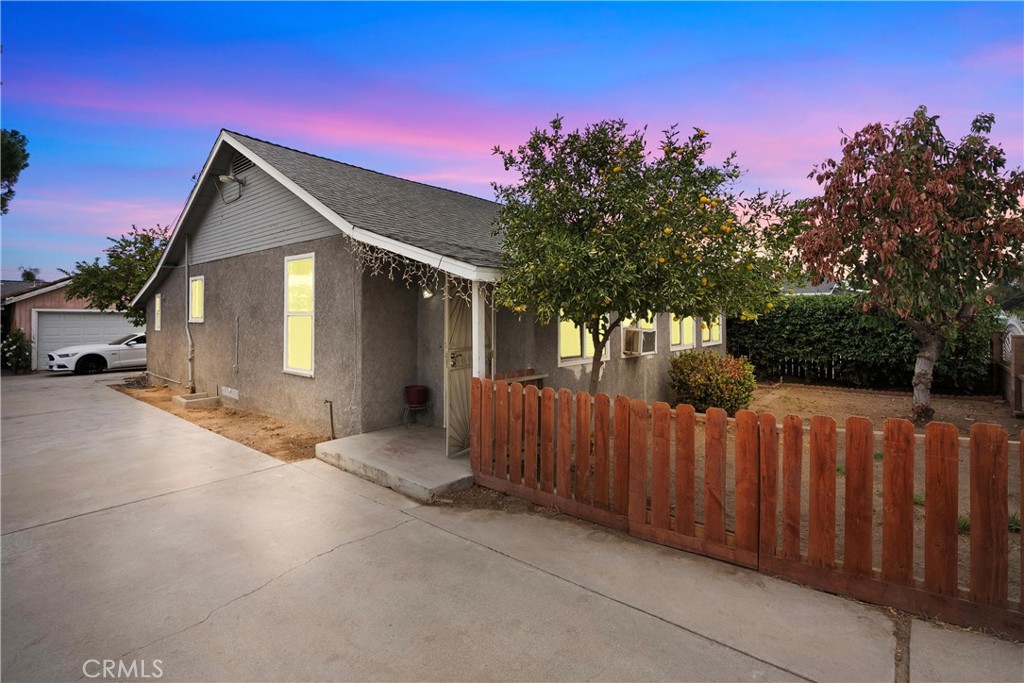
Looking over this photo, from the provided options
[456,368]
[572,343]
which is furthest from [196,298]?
[572,343]

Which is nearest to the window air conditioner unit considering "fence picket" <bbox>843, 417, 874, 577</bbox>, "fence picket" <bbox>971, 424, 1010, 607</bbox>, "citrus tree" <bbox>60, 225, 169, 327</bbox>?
"fence picket" <bbox>843, 417, 874, 577</bbox>

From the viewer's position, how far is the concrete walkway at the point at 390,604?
2.48 meters

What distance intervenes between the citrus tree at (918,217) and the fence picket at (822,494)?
588cm

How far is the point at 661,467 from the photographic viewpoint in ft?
12.7

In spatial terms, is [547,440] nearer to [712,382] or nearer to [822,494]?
[822,494]

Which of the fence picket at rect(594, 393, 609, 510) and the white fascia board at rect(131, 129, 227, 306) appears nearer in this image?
the fence picket at rect(594, 393, 609, 510)

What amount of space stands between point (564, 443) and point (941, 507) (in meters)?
2.71

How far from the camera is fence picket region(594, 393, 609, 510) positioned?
429cm

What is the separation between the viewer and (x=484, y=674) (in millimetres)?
2414

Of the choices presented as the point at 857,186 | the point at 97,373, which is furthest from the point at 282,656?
the point at 97,373

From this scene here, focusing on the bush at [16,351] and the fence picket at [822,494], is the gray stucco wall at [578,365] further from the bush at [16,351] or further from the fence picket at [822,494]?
the bush at [16,351]

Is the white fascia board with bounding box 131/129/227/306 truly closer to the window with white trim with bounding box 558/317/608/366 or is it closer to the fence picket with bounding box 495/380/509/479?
the window with white trim with bounding box 558/317/608/366

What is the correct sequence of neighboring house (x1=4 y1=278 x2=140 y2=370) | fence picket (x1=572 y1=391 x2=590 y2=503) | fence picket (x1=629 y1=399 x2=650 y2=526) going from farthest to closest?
neighboring house (x1=4 y1=278 x2=140 y2=370) → fence picket (x1=572 y1=391 x2=590 y2=503) → fence picket (x1=629 y1=399 x2=650 y2=526)

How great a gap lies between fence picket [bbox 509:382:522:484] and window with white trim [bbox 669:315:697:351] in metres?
7.96
